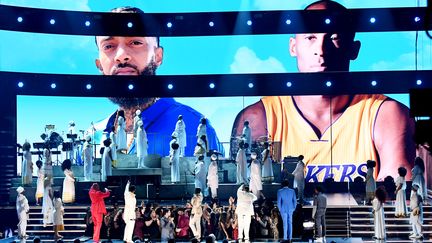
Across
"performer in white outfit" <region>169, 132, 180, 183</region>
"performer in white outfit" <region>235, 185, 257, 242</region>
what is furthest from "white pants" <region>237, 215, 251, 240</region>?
"performer in white outfit" <region>169, 132, 180, 183</region>

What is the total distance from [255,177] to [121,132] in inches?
151

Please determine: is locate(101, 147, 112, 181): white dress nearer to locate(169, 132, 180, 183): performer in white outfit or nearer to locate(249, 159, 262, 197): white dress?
locate(169, 132, 180, 183): performer in white outfit

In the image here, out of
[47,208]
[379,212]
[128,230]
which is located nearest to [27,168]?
[47,208]

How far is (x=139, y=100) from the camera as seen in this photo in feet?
70.0

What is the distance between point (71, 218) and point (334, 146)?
6.42 m

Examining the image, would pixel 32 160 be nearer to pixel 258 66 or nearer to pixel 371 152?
pixel 258 66

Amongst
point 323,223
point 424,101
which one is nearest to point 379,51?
point 323,223

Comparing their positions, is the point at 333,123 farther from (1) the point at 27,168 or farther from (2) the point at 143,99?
(1) the point at 27,168

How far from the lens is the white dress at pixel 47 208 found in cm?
1636

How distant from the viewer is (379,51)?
19766 mm

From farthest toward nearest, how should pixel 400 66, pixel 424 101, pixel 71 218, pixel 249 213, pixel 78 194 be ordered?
pixel 400 66
pixel 78 194
pixel 71 218
pixel 249 213
pixel 424 101

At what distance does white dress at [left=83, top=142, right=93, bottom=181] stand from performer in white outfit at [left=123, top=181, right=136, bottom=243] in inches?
151

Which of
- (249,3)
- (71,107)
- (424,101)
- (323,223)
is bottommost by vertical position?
(323,223)

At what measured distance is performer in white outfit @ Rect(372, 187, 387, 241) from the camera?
1499 centimetres
